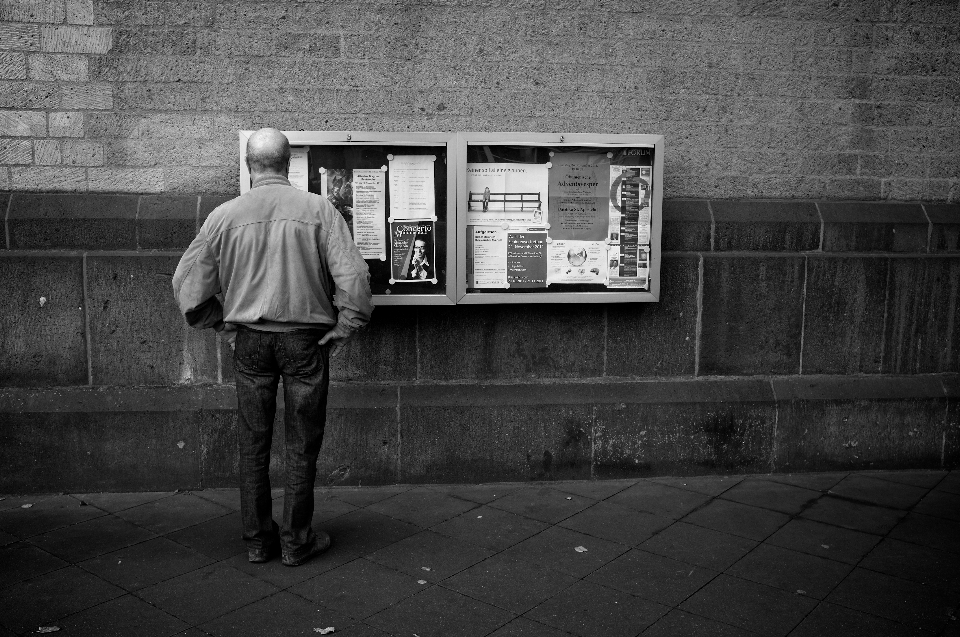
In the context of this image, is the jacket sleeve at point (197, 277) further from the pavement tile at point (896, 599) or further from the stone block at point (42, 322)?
the pavement tile at point (896, 599)

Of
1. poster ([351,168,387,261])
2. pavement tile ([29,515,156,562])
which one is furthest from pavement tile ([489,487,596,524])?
pavement tile ([29,515,156,562])

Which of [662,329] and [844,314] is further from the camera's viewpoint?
[844,314]

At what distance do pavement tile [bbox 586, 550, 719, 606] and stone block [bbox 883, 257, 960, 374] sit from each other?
8.49 ft

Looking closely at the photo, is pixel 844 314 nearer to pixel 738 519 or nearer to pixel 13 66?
pixel 738 519

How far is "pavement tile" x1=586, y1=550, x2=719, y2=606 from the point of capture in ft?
13.8

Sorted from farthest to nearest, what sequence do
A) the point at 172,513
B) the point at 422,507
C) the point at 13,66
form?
the point at 13,66
the point at 422,507
the point at 172,513

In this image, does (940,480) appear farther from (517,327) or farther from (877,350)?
(517,327)

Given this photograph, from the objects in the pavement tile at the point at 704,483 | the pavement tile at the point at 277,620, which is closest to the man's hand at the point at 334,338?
the pavement tile at the point at 277,620

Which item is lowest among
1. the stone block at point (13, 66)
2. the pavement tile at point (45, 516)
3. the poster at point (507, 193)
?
the pavement tile at point (45, 516)

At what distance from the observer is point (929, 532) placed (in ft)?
16.5

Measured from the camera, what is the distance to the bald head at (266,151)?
14.5 ft

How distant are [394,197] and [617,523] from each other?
7.43 feet

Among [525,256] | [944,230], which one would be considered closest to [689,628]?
[525,256]

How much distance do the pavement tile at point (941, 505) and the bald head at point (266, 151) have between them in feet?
13.3
